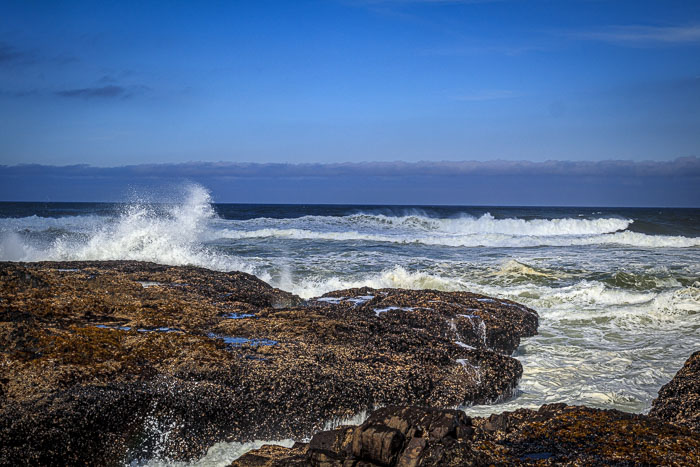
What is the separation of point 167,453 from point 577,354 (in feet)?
18.9

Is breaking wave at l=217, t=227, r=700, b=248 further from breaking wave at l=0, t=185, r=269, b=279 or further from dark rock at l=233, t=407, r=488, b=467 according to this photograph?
dark rock at l=233, t=407, r=488, b=467

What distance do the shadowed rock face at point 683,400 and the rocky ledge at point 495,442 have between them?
0.21 meters

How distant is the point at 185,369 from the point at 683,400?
3.93 meters

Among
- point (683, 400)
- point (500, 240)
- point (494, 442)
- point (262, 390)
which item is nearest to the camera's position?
point (494, 442)

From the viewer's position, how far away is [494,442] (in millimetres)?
2941

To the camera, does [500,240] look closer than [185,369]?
No

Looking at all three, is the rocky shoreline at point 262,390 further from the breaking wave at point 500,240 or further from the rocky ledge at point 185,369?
the breaking wave at point 500,240

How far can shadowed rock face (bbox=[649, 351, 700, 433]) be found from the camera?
354 cm

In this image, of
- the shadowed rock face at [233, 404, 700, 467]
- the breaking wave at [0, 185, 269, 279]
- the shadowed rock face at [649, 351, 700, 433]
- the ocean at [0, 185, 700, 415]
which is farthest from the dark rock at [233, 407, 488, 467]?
the breaking wave at [0, 185, 269, 279]

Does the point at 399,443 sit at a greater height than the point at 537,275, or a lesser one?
greater

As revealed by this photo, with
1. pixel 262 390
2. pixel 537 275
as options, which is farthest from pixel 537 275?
pixel 262 390

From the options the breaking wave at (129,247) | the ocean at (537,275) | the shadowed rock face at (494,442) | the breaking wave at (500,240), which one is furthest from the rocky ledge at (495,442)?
the breaking wave at (500,240)

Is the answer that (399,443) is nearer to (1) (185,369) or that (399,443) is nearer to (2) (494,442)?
(2) (494,442)

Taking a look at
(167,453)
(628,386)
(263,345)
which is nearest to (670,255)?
(628,386)
